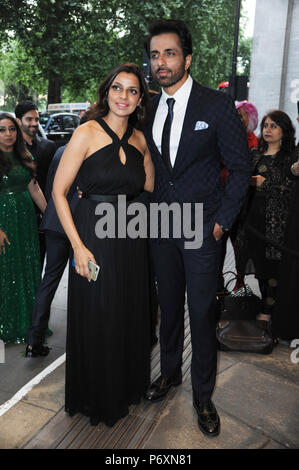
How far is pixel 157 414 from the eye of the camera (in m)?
3.04

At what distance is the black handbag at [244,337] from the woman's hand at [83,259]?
191cm

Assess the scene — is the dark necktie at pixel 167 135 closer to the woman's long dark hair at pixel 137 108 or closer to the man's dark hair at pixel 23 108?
the woman's long dark hair at pixel 137 108

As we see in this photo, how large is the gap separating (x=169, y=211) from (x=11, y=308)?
2.11 m

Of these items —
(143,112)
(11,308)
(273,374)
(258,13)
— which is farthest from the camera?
(258,13)

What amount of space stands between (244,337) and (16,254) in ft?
7.38

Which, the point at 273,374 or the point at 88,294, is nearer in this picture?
the point at 88,294

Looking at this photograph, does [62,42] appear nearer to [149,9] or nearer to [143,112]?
[149,9]

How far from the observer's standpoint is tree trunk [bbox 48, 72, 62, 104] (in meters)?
20.6

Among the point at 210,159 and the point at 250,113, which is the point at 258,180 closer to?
the point at 250,113

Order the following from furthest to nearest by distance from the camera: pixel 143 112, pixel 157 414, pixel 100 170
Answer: pixel 157 414 < pixel 143 112 < pixel 100 170

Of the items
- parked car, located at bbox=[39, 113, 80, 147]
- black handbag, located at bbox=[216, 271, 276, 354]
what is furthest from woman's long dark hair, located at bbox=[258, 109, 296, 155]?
parked car, located at bbox=[39, 113, 80, 147]

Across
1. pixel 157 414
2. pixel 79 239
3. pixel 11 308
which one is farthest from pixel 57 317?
pixel 79 239

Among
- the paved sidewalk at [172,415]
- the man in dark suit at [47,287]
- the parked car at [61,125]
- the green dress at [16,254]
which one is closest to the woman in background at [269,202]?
the paved sidewalk at [172,415]

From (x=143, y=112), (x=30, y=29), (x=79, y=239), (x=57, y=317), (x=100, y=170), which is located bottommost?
(x=57, y=317)
